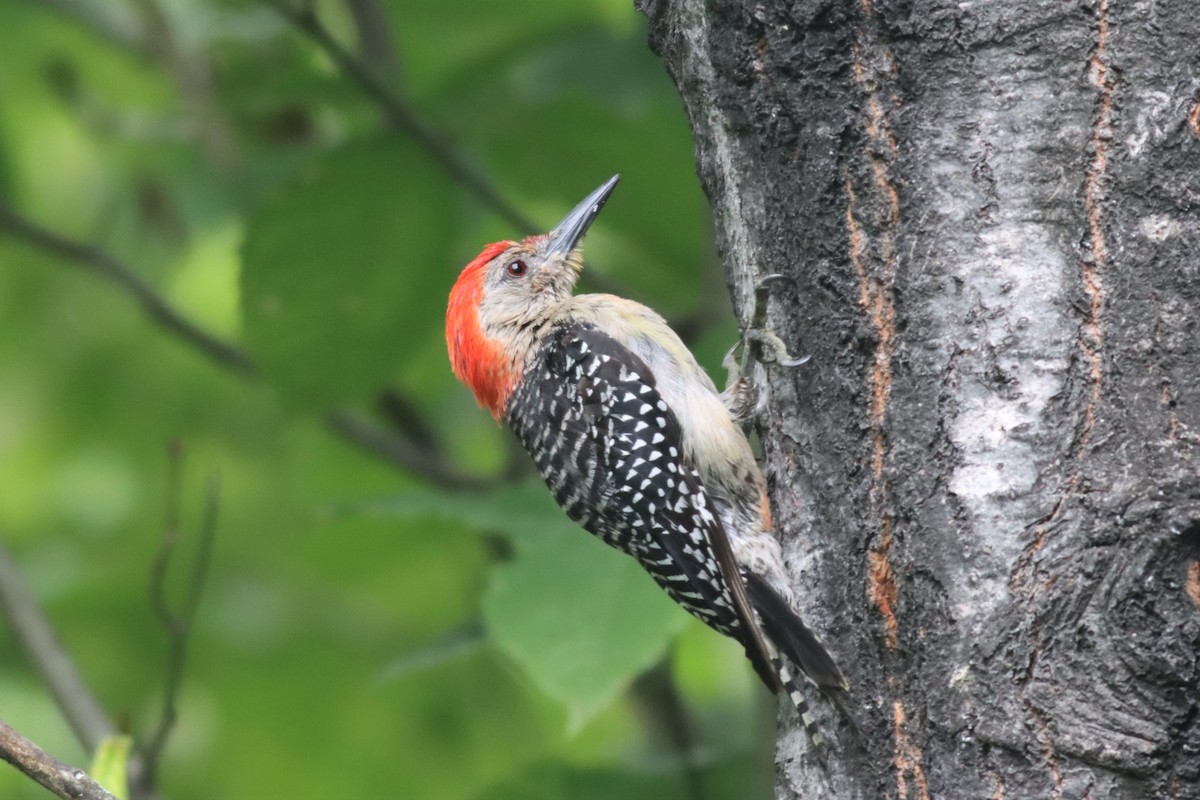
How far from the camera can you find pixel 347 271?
4.75 metres

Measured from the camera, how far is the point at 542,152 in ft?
16.4

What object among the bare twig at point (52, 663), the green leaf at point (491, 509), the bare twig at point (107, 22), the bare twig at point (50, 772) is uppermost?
the bare twig at point (107, 22)

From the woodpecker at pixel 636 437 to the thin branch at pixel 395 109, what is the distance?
0.46 metres

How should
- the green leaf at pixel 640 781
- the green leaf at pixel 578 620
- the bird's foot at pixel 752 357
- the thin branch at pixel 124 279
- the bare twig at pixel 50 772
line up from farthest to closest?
the thin branch at pixel 124 279 < the green leaf at pixel 640 781 < the green leaf at pixel 578 620 < the bird's foot at pixel 752 357 < the bare twig at pixel 50 772

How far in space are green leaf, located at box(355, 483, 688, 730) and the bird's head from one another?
0.97 meters

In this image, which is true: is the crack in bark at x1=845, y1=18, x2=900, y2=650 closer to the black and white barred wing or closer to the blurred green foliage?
the blurred green foliage

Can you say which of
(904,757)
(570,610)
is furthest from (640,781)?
(904,757)

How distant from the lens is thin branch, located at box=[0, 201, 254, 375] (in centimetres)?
Result: 551

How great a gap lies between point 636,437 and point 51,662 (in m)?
2.28

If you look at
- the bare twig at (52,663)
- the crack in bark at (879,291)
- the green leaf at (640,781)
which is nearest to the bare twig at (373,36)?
the bare twig at (52,663)

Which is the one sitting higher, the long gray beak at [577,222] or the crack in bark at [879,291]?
the long gray beak at [577,222]

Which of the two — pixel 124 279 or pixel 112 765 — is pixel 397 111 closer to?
pixel 124 279

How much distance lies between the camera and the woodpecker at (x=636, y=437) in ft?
13.1

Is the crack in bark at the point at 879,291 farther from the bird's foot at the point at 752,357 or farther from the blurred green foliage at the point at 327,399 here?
the blurred green foliage at the point at 327,399
